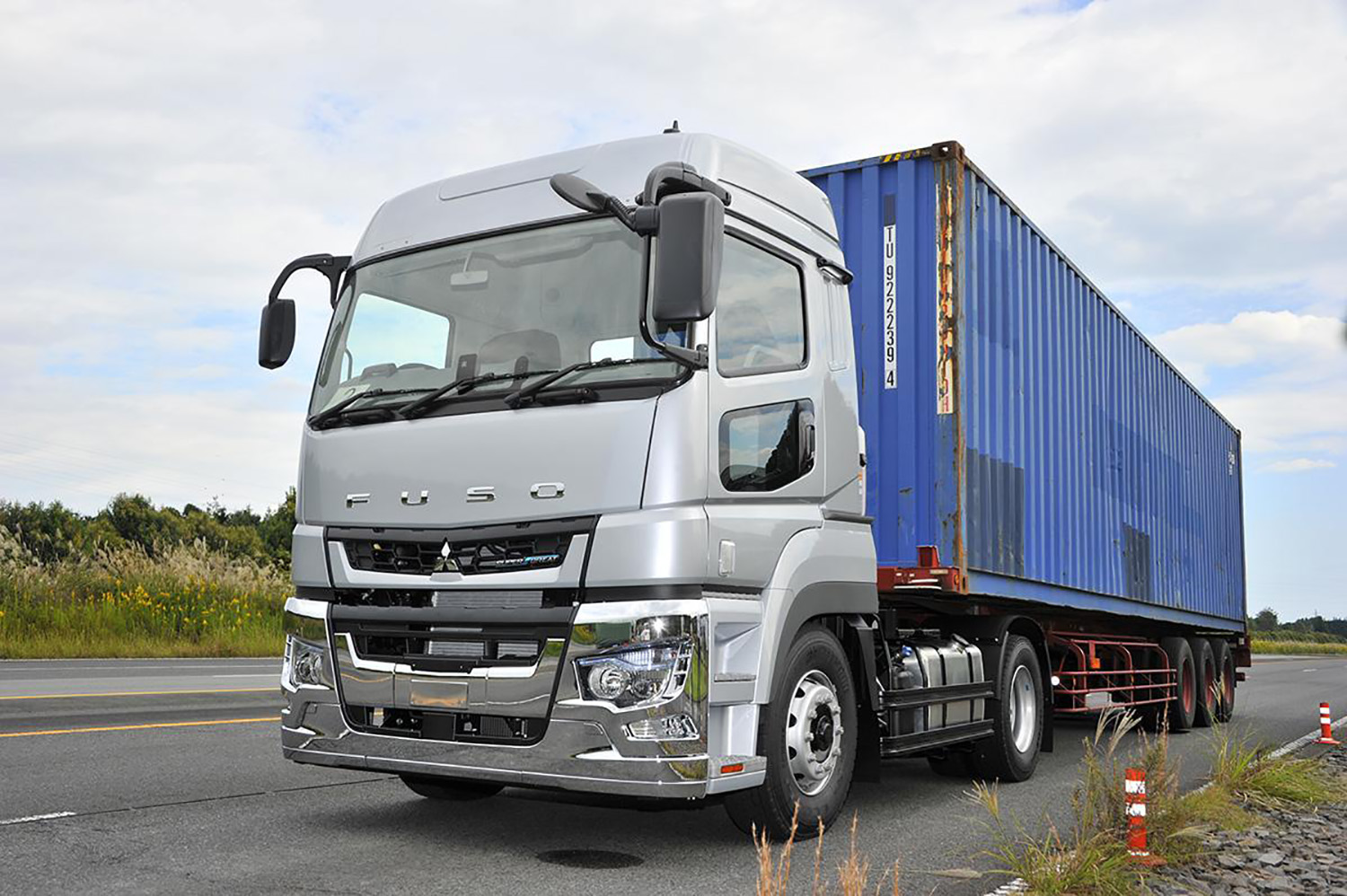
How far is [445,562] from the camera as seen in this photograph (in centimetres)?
550

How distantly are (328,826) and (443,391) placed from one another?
7.05 feet

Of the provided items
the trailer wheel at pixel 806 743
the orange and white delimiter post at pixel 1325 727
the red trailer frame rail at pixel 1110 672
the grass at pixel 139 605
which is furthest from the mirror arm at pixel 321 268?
the grass at pixel 139 605

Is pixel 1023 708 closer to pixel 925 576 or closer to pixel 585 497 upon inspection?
pixel 925 576

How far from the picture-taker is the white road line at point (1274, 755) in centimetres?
500

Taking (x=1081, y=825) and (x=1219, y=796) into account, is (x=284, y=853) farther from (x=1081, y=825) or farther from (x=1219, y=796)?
(x=1219, y=796)

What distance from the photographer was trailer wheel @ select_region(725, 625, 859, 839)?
5625 millimetres

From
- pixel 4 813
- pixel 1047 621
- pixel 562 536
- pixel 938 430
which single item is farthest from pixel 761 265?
pixel 1047 621

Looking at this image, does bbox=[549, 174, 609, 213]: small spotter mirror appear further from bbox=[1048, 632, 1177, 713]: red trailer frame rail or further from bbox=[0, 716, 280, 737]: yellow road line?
bbox=[1048, 632, 1177, 713]: red trailer frame rail

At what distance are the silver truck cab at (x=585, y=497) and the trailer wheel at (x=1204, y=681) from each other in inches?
362

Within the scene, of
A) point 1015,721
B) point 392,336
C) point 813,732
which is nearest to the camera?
point 813,732

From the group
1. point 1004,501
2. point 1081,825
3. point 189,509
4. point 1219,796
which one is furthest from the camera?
point 189,509

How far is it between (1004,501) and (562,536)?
4.41 metres

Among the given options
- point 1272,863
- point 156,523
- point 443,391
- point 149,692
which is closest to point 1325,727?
point 1272,863

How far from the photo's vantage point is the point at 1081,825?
5.61 meters
